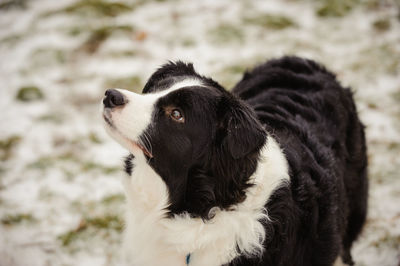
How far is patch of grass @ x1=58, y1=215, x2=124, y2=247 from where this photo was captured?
298 centimetres

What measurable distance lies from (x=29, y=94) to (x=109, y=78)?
939mm

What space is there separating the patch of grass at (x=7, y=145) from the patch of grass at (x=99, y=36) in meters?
1.69

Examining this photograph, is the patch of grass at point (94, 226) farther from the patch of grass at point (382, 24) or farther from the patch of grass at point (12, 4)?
the patch of grass at point (382, 24)

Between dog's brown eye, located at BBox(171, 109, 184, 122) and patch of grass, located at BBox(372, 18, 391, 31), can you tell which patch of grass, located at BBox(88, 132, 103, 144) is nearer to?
dog's brown eye, located at BBox(171, 109, 184, 122)

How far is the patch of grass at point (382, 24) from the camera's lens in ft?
16.8

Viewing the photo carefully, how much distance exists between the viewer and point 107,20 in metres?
5.39

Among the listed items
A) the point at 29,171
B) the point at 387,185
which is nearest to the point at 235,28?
the point at 387,185

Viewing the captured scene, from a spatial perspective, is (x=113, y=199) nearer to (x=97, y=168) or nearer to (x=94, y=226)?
(x=94, y=226)

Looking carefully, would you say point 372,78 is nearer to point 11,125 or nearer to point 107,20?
point 107,20

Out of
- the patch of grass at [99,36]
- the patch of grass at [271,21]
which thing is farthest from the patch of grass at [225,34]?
the patch of grass at [99,36]

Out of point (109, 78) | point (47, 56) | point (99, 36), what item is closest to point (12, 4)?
point (47, 56)

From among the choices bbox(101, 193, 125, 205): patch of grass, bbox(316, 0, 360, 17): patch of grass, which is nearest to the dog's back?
bbox(101, 193, 125, 205): patch of grass

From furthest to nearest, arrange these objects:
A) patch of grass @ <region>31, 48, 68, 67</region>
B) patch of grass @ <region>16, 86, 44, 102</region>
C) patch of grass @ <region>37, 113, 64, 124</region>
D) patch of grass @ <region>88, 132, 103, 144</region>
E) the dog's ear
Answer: patch of grass @ <region>31, 48, 68, 67</region>
patch of grass @ <region>16, 86, 44, 102</region>
patch of grass @ <region>37, 113, 64, 124</region>
patch of grass @ <region>88, 132, 103, 144</region>
the dog's ear

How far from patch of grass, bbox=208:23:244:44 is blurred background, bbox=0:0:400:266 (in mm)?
24
